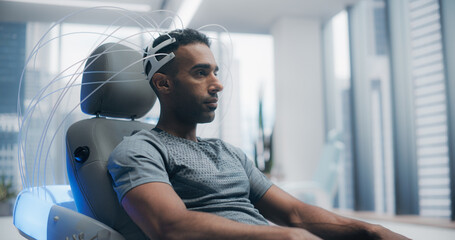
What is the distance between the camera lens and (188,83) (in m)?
1.25

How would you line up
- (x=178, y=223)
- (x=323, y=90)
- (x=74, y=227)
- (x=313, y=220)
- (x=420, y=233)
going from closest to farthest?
(x=178, y=223) → (x=74, y=227) → (x=313, y=220) → (x=420, y=233) → (x=323, y=90)

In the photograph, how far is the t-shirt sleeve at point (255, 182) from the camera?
→ 1.33m

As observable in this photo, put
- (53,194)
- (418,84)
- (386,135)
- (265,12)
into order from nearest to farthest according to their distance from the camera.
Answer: (53,194)
(418,84)
(386,135)
(265,12)

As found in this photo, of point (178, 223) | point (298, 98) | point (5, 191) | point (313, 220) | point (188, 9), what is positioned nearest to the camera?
point (178, 223)

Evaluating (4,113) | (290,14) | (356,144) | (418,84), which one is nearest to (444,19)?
(418,84)

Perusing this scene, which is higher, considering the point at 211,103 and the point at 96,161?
the point at 211,103

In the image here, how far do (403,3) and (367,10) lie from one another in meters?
0.78

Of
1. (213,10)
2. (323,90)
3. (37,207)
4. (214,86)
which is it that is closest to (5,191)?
(213,10)

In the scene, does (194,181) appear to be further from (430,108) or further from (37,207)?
(430,108)

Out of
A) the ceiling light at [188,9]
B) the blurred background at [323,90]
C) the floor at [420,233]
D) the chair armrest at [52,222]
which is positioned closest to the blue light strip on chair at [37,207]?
the chair armrest at [52,222]

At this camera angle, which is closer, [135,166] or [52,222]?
[135,166]

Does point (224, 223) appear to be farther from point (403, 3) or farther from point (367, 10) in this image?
point (367, 10)

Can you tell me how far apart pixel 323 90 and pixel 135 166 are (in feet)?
16.3

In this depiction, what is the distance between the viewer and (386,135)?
15.4 ft
